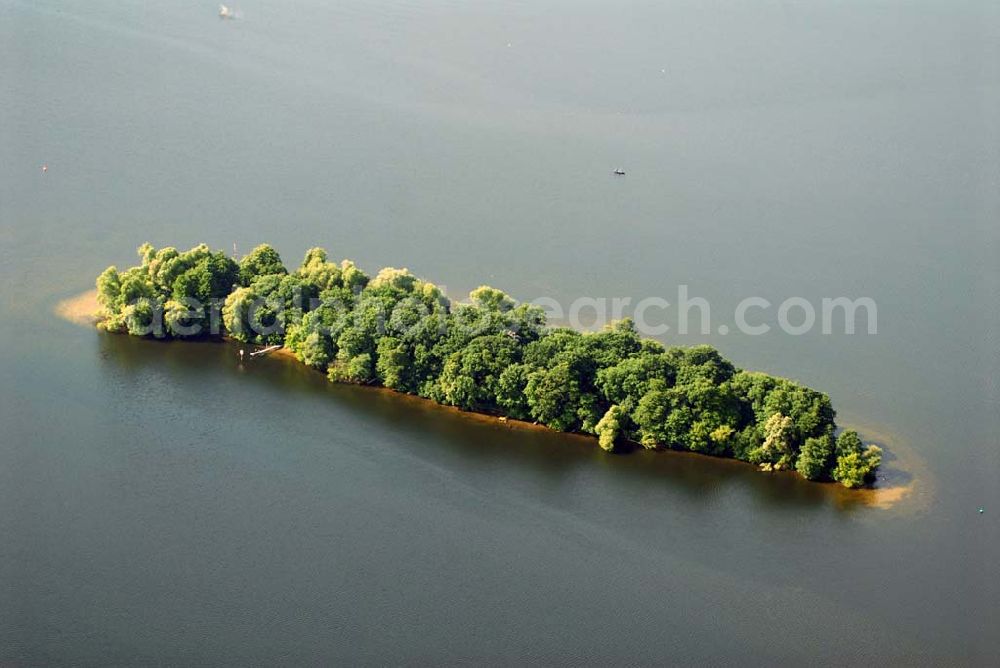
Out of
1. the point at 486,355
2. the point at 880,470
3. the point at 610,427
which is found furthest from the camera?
the point at 486,355

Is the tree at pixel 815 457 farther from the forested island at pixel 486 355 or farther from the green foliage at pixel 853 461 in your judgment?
the green foliage at pixel 853 461

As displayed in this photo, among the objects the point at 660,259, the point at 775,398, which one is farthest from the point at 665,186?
the point at 775,398

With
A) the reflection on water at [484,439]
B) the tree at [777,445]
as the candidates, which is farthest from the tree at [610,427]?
the tree at [777,445]

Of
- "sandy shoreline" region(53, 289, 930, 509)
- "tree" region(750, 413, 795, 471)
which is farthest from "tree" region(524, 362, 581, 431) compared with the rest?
"tree" region(750, 413, 795, 471)

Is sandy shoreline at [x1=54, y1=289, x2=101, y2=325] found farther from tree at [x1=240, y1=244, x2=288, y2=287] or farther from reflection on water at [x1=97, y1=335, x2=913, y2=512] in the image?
tree at [x1=240, y1=244, x2=288, y2=287]

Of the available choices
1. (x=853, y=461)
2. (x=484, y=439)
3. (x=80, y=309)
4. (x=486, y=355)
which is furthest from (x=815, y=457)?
(x=80, y=309)

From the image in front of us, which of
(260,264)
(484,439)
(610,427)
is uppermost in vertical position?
(260,264)

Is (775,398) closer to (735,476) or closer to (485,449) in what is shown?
(735,476)

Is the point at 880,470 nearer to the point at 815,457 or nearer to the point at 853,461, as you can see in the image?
the point at 853,461
